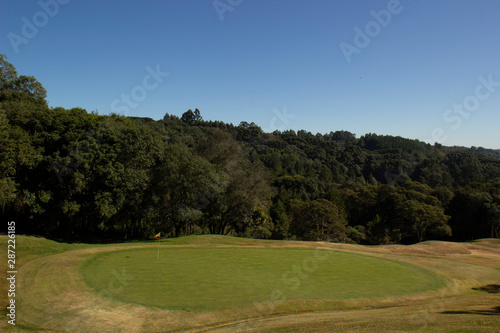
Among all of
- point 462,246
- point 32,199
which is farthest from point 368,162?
point 32,199

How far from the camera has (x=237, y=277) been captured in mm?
17938

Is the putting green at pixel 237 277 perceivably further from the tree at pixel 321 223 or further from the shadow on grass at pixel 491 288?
the tree at pixel 321 223

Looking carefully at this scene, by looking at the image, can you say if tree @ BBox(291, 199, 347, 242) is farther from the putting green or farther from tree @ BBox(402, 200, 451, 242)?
the putting green

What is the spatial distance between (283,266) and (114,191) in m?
17.5

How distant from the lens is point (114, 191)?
30.4 meters

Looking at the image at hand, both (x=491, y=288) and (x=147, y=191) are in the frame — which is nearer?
(x=491, y=288)

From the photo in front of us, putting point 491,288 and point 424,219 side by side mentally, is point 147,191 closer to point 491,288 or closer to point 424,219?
point 491,288

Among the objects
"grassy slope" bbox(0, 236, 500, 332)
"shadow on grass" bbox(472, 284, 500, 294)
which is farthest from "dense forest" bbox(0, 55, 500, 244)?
"shadow on grass" bbox(472, 284, 500, 294)

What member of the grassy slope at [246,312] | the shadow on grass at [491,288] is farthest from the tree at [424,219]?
the shadow on grass at [491,288]

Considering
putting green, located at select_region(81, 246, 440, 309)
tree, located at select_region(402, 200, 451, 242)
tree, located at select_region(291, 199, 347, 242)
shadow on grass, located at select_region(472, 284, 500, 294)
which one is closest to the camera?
putting green, located at select_region(81, 246, 440, 309)

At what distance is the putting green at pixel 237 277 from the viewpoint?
1463 cm

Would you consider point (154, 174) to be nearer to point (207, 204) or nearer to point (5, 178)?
point (207, 204)

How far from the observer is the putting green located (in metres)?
14.6

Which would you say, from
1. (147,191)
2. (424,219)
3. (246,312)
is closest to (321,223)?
(424,219)
